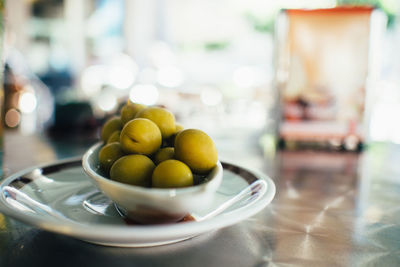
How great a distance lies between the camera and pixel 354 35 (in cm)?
99

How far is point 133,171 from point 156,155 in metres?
0.05

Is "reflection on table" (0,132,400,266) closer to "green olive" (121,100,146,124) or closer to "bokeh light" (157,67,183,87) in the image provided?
"green olive" (121,100,146,124)

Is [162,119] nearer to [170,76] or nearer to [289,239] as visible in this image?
[289,239]

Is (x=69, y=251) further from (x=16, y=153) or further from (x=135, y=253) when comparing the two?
(x=16, y=153)

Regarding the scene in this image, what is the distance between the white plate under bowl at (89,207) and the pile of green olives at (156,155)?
48 millimetres

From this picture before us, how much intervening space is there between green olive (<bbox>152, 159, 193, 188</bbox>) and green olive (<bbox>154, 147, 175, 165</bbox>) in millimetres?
44

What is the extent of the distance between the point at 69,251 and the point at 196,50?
7364 millimetres

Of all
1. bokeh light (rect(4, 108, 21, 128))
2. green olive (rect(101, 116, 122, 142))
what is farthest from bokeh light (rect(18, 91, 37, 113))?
green olive (rect(101, 116, 122, 142))

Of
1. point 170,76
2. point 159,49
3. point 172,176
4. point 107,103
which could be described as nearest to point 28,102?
point 107,103

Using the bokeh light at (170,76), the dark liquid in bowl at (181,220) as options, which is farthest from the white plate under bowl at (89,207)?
the bokeh light at (170,76)

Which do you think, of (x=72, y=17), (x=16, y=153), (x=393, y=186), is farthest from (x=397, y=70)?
(x=72, y=17)

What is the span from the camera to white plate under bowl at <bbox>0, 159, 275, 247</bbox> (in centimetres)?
26

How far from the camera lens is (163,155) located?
383 millimetres

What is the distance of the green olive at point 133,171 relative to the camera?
342mm
